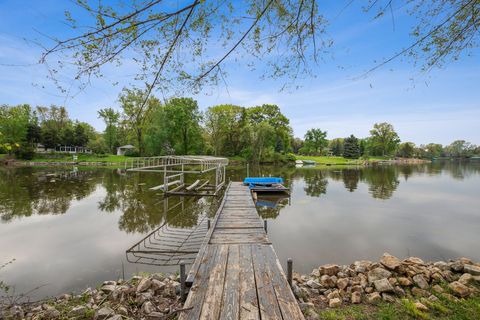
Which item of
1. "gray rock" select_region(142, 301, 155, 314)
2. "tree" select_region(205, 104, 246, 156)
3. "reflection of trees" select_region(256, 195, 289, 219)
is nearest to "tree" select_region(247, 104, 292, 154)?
"tree" select_region(205, 104, 246, 156)

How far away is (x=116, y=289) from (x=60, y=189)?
15717mm

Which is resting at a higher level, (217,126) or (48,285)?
(217,126)

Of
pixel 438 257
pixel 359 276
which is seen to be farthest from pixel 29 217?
pixel 438 257

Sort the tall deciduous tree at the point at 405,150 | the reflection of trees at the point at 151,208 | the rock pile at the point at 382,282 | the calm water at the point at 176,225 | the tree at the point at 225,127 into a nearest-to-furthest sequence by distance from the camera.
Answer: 1. the rock pile at the point at 382,282
2. the calm water at the point at 176,225
3. the reflection of trees at the point at 151,208
4. the tree at the point at 225,127
5. the tall deciduous tree at the point at 405,150

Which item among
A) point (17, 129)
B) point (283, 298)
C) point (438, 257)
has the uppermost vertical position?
point (17, 129)

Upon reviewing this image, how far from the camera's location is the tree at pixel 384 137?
238 ft

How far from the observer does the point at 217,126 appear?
47.5 metres

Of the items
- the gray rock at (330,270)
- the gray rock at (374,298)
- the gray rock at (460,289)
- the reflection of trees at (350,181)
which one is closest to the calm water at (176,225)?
the gray rock at (330,270)

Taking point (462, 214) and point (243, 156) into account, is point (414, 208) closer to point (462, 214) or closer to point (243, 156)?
point (462, 214)

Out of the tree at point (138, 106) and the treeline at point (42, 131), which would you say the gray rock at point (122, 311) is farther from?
the treeline at point (42, 131)

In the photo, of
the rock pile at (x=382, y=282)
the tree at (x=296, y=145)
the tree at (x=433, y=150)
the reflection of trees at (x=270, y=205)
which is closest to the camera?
the rock pile at (x=382, y=282)

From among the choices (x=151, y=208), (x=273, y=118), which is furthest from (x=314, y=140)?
(x=151, y=208)

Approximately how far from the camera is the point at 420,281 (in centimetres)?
445

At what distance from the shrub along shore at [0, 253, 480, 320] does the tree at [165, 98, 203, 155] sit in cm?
3748
